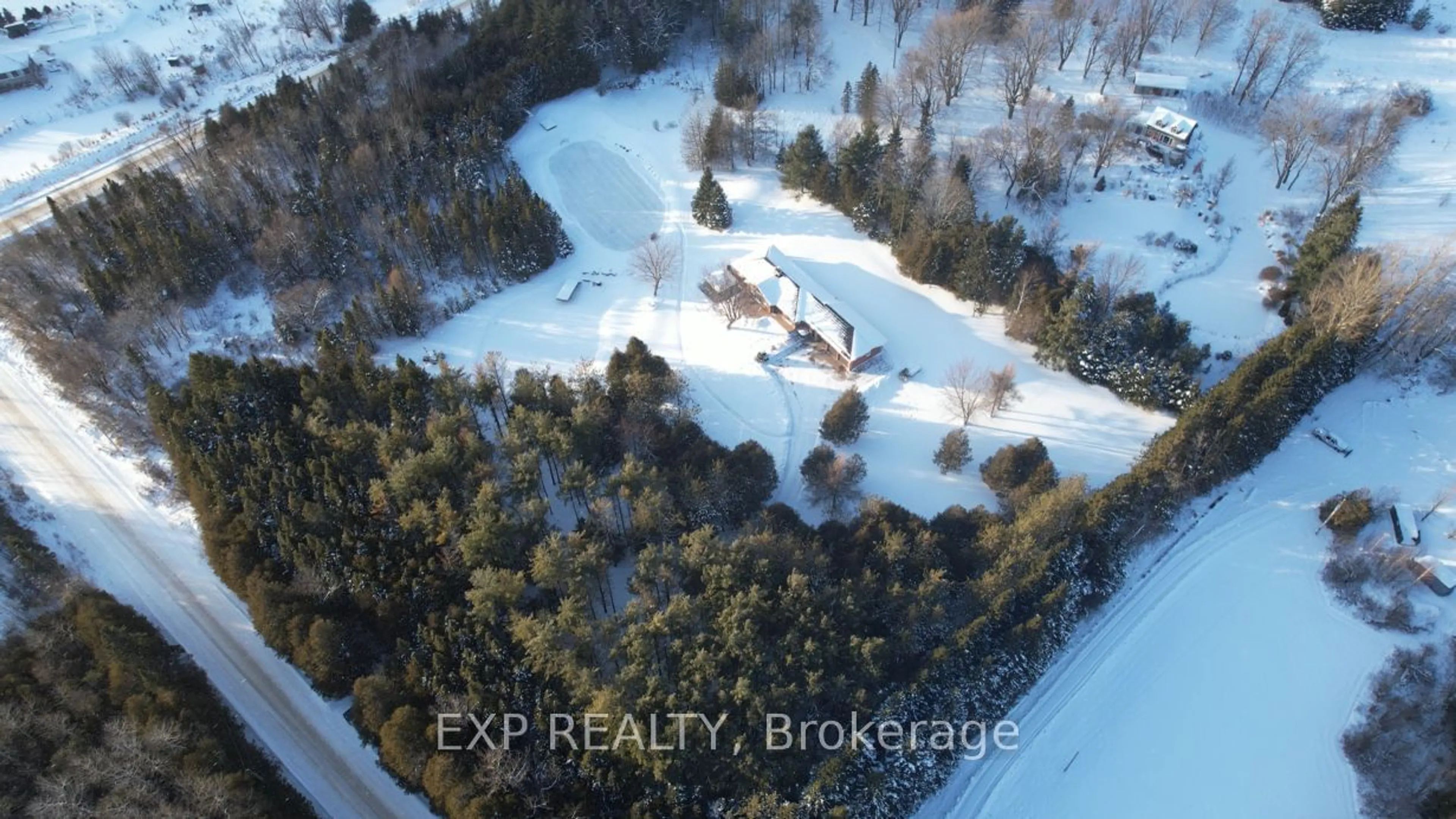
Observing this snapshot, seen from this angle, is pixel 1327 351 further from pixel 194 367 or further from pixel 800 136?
pixel 194 367

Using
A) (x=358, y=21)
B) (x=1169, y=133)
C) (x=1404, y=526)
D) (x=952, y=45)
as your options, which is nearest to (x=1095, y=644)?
(x=1404, y=526)

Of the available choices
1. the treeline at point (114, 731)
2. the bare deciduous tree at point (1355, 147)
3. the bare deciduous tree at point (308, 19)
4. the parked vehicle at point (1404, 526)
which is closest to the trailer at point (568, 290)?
the treeline at point (114, 731)

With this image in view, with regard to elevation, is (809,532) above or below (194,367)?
below

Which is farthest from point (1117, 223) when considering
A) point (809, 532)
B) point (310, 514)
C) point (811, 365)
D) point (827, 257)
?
point (310, 514)

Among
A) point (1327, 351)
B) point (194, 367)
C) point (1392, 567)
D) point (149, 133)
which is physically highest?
point (149, 133)

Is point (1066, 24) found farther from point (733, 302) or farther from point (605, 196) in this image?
point (605, 196)

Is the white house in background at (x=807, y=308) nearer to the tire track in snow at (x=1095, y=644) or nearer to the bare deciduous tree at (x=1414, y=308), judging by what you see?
the tire track in snow at (x=1095, y=644)
